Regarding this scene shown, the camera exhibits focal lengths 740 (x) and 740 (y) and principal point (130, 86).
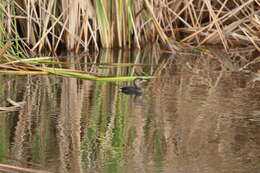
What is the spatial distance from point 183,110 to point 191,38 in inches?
147

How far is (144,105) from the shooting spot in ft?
17.3

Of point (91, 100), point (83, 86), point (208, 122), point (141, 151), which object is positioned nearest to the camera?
point (141, 151)

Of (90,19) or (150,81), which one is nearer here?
(150,81)

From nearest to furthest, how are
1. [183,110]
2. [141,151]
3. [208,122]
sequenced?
[141,151] < [208,122] < [183,110]

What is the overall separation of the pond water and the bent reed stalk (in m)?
1.03

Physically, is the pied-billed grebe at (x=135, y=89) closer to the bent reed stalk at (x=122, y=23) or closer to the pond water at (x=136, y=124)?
the pond water at (x=136, y=124)

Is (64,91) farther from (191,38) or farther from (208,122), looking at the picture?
(191,38)

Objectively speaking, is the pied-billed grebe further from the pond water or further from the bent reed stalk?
the bent reed stalk

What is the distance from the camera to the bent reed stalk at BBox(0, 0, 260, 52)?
7594 mm

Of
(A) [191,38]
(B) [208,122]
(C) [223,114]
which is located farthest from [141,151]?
(A) [191,38]

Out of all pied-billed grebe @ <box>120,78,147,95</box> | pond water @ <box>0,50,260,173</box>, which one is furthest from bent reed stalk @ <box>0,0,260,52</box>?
pied-billed grebe @ <box>120,78,147,95</box>

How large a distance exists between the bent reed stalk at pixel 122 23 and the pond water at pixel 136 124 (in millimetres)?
1026

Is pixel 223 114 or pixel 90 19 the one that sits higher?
pixel 90 19

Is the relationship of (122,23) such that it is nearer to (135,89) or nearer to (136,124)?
(135,89)
